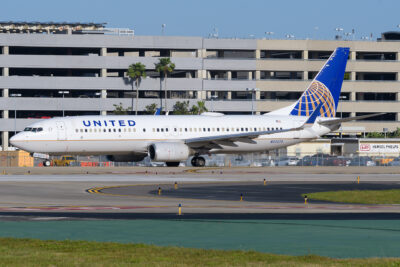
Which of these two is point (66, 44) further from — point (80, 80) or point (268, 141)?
point (268, 141)

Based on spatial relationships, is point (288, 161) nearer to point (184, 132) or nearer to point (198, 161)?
point (198, 161)

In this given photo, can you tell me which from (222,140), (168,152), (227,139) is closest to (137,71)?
Result: (222,140)

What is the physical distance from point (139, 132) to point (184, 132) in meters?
4.73

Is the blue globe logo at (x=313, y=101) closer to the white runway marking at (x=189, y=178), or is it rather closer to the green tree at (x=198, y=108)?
the white runway marking at (x=189, y=178)

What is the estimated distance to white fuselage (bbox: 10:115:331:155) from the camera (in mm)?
66125

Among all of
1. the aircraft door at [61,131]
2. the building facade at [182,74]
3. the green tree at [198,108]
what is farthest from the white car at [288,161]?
the building facade at [182,74]

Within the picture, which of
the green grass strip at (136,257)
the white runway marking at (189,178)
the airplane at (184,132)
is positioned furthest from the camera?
the airplane at (184,132)

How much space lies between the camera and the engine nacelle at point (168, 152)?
218ft

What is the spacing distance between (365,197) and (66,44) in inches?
4589

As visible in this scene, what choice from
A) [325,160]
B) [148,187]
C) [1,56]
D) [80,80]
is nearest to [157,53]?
[80,80]

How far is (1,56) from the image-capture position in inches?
5748

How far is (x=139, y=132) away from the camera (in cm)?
6881

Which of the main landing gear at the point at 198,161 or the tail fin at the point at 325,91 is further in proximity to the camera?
the tail fin at the point at 325,91

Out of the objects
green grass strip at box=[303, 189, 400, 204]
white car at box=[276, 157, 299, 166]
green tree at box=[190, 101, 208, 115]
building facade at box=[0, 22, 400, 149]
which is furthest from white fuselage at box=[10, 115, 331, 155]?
building facade at box=[0, 22, 400, 149]
